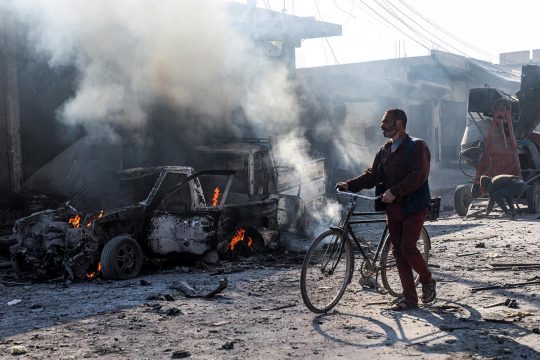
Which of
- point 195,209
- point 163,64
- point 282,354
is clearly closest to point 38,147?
point 163,64

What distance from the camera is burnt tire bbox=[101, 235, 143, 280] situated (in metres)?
7.81

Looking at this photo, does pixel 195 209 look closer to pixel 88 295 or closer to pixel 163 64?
pixel 88 295

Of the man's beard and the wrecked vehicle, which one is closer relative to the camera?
the man's beard

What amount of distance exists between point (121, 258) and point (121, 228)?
43 cm

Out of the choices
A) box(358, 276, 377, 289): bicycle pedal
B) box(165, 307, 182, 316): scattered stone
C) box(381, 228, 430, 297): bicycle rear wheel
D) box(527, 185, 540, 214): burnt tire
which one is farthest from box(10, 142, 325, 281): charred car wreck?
box(527, 185, 540, 214): burnt tire

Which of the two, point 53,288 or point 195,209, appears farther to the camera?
point 195,209

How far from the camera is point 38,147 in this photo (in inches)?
522

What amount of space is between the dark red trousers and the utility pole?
8967mm

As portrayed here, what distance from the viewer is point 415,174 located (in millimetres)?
5703

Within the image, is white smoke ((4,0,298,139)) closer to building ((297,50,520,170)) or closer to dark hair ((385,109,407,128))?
building ((297,50,520,170))

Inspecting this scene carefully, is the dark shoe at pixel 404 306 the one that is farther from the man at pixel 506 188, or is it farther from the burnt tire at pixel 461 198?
the burnt tire at pixel 461 198

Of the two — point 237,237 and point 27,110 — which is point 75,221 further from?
point 27,110

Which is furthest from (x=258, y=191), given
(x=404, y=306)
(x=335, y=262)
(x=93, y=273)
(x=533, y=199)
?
(x=533, y=199)

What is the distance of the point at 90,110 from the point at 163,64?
2691mm
